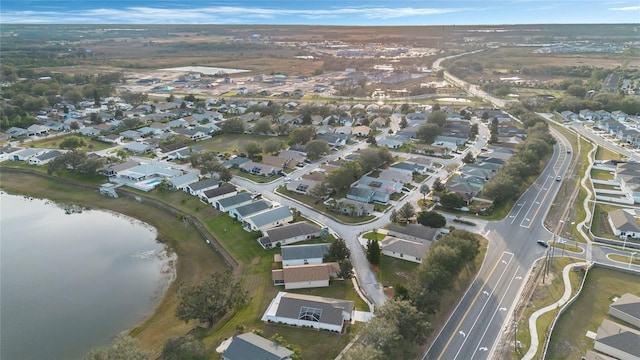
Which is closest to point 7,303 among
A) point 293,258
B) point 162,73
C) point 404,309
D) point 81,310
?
point 81,310

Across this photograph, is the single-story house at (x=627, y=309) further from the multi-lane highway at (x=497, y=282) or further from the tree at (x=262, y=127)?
the tree at (x=262, y=127)

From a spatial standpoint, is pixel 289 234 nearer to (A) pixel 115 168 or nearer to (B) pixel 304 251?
(B) pixel 304 251

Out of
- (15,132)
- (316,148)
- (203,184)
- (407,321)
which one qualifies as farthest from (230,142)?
(407,321)

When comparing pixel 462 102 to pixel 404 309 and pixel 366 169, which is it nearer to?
pixel 366 169

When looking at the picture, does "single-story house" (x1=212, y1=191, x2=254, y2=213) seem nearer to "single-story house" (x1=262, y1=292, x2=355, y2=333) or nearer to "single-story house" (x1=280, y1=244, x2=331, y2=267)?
"single-story house" (x1=280, y1=244, x2=331, y2=267)

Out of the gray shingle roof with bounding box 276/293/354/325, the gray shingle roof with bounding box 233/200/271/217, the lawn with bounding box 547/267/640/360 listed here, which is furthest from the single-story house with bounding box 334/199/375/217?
the lawn with bounding box 547/267/640/360
